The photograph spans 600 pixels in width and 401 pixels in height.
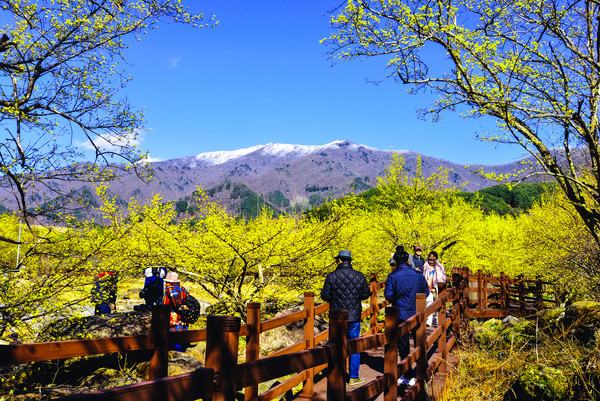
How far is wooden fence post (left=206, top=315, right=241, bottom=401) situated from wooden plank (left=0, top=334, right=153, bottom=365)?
0.93 meters

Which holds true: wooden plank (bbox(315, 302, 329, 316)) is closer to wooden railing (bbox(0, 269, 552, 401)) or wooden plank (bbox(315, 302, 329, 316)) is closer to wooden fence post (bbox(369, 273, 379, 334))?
wooden railing (bbox(0, 269, 552, 401))

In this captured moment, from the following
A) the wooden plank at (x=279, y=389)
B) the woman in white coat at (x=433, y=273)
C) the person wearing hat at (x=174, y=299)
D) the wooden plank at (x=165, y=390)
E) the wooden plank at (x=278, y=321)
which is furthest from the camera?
the woman in white coat at (x=433, y=273)

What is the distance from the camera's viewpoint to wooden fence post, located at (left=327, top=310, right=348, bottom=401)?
2875 mm

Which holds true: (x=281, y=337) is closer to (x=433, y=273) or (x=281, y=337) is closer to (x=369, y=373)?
(x=369, y=373)

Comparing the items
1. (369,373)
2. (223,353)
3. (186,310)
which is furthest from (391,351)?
(186,310)

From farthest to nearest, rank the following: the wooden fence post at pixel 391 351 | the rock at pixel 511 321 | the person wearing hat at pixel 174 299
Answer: the rock at pixel 511 321, the person wearing hat at pixel 174 299, the wooden fence post at pixel 391 351

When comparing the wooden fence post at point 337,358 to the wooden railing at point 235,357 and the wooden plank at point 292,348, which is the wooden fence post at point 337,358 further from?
the wooden plank at point 292,348

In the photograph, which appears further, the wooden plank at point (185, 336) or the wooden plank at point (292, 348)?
the wooden plank at point (292, 348)

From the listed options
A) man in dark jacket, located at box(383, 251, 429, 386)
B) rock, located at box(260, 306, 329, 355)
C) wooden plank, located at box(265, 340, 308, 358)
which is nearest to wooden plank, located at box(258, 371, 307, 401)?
wooden plank, located at box(265, 340, 308, 358)

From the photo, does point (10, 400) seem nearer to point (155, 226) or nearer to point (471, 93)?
point (155, 226)

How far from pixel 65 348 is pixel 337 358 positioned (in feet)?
5.55

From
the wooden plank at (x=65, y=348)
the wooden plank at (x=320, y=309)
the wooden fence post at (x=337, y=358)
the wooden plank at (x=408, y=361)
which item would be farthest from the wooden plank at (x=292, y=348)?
the wooden plank at (x=65, y=348)

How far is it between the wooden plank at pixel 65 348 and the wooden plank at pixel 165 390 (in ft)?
2.81

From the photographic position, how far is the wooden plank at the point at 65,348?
2.03m
